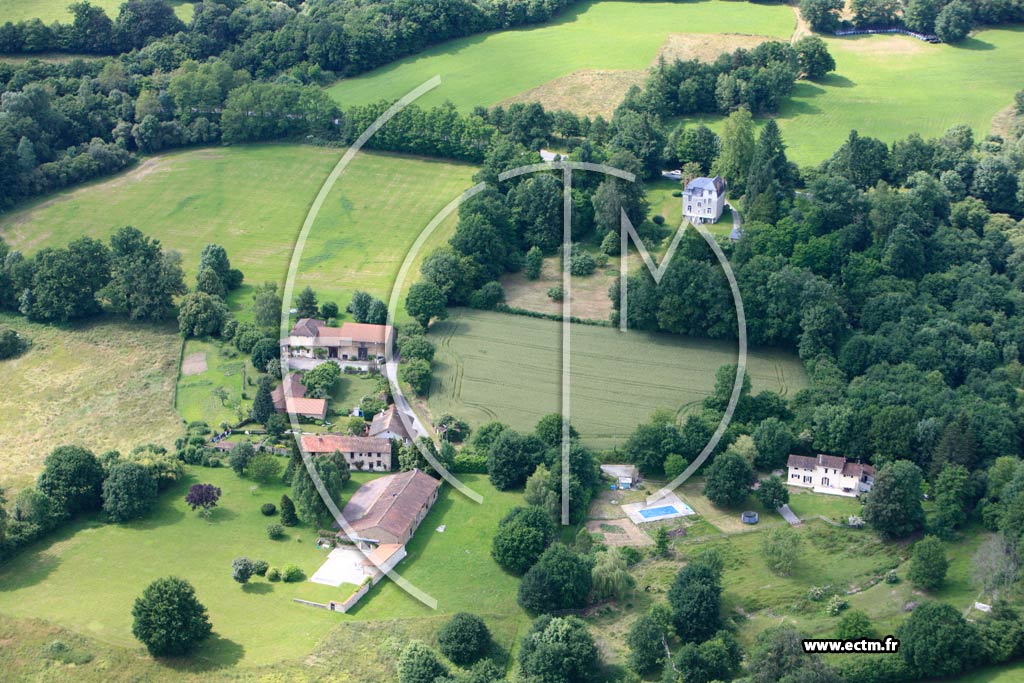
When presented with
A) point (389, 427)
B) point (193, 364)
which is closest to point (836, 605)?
point (389, 427)

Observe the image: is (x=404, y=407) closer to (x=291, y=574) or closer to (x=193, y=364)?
(x=193, y=364)

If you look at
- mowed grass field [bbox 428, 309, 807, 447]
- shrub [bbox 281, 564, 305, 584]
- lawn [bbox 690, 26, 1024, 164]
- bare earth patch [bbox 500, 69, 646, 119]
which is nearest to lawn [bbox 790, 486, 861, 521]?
mowed grass field [bbox 428, 309, 807, 447]

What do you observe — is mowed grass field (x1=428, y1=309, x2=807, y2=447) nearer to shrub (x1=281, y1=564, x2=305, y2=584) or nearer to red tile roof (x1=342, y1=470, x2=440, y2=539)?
red tile roof (x1=342, y1=470, x2=440, y2=539)

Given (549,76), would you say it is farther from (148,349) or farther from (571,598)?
(571,598)

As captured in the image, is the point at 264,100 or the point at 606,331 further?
the point at 264,100

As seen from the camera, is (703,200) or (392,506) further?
(703,200)

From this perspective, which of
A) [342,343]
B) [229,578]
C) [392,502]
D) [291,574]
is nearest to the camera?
[291,574]

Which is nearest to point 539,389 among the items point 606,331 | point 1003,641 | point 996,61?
point 606,331
